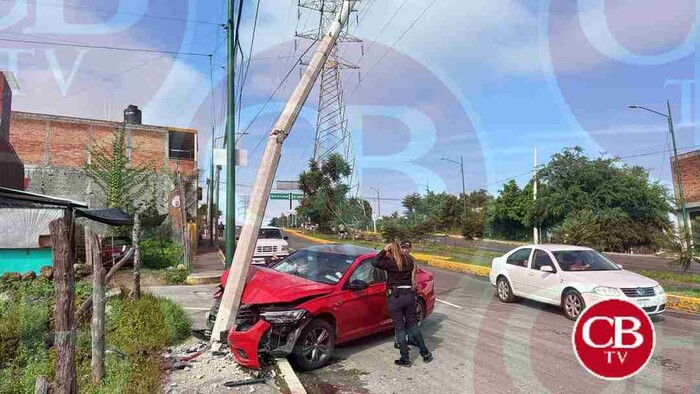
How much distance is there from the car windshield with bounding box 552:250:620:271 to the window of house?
27670 mm

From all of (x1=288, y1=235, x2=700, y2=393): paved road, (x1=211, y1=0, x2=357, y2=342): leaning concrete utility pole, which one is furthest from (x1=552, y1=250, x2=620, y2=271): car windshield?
(x1=211, y1=0, x2=357, y2=342): leaning concrete utility pole

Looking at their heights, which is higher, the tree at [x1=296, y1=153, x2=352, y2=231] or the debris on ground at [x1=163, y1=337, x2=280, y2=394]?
the tree at [x1=296, y1=153, x2=352, y2=231]

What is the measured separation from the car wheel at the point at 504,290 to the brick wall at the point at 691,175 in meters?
35.2

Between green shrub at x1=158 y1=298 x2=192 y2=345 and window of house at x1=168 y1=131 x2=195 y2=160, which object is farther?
window of house at x1=168 y1=131 x2=195 y2=160

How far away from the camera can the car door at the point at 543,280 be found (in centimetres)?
1053

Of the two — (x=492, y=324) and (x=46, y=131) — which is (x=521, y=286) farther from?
(x=46, y=131)

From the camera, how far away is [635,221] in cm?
4075

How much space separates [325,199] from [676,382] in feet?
146

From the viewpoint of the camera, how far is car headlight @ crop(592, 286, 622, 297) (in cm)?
933

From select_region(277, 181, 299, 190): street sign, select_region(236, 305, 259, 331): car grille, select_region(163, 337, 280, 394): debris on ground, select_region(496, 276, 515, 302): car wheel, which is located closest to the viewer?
select_region(163, 337, 280, 394): debris on ground

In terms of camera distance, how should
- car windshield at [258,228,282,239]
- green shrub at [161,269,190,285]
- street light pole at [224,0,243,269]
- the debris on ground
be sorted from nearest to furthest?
1. the debris on ground
2. street light pole at [224,0,243,269]
3. green shrub at [161,269,190,285]
4. car windshield at [258,228,282,239]

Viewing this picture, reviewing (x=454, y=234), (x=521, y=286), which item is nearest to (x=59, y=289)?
(x=521, y=286)

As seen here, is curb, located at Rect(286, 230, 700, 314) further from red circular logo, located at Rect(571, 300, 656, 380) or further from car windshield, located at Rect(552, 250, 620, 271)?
red circular logo, located at Rect(571, 300, 656, 380)

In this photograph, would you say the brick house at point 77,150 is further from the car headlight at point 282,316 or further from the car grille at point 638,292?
the car grille at point 638,292
